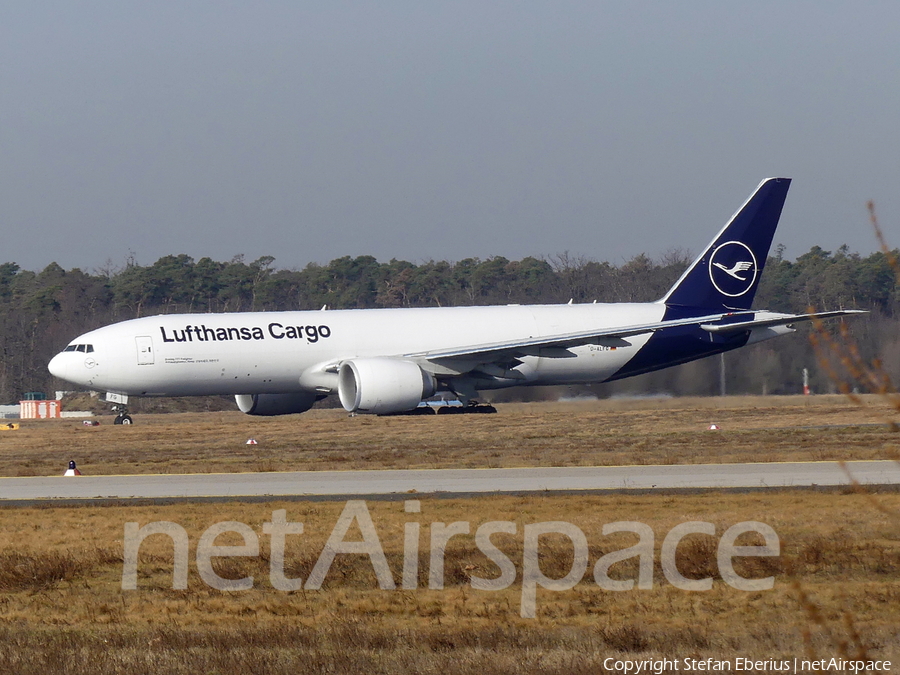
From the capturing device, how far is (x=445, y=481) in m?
19.7

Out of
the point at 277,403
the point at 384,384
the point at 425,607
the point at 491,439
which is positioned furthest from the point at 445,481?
the point at 277,403

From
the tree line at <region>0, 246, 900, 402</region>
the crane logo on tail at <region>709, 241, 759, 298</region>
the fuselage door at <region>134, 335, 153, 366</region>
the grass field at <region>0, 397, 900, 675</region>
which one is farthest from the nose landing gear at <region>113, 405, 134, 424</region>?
the tree line at <region>0, 246, 900, 402</region>

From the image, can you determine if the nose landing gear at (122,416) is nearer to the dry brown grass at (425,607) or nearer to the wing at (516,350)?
the wing at (516,350)

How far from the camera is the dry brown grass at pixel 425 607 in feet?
25.8

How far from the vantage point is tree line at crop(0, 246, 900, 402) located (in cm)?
7131

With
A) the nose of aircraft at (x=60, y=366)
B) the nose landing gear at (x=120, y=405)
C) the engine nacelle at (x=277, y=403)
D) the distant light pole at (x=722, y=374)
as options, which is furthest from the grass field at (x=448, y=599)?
the distant light pole at (x=722, y=374)

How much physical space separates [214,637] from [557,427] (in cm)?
2438

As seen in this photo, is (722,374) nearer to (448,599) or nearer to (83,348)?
(83,348)

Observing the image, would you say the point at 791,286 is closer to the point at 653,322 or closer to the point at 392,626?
the point at 653,322

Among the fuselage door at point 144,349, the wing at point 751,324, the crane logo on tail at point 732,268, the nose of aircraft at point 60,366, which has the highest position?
the crane logo on tail at point 732,268

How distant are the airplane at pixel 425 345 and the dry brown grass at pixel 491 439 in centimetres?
112

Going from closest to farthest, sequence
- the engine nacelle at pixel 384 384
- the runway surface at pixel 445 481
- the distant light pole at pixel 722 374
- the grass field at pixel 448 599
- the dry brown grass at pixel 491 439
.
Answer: the grass field at pixel 448 599 < the runway surface at pixel 445 481 < the dry brown grass at pixel 491 439 < the engine nacelle at pixel 384 384 < the distant light pole at pixel 722 374

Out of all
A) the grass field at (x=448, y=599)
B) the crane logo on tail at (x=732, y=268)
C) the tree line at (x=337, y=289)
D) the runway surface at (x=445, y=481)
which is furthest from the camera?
the tree line at (x=337, y=289)

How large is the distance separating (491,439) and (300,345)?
839 centimetres
